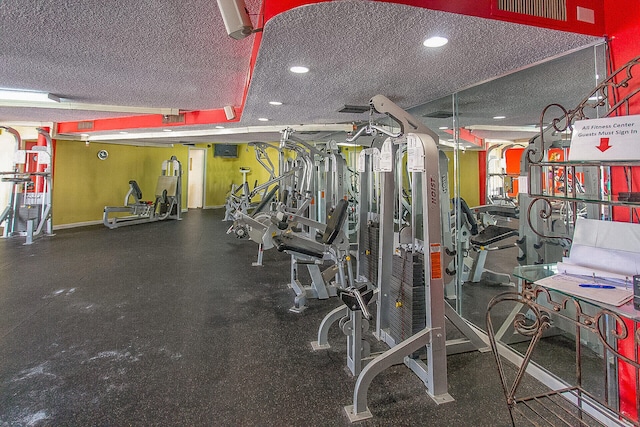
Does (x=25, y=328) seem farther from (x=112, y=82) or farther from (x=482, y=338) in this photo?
(x=482, y=338)

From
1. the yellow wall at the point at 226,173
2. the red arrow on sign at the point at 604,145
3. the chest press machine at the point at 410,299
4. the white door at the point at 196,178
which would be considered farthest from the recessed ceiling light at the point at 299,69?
the white door at the point at 196,178

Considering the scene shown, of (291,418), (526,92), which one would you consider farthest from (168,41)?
(526,92)

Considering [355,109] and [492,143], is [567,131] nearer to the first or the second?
[492,143]

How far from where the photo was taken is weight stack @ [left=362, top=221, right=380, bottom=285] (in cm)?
280

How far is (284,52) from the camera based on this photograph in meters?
2.00

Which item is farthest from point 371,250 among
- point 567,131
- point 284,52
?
point 284,52

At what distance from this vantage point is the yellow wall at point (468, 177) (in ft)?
9.90

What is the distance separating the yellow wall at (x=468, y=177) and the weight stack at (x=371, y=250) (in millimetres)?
859

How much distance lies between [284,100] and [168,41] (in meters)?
1.25

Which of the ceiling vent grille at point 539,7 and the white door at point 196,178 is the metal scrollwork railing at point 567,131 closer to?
the ceiling vent grille at point 539,7

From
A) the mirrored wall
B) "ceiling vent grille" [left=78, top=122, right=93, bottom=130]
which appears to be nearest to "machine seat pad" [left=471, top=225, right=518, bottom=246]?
the mirrored wall

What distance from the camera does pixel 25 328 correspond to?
2.54 m

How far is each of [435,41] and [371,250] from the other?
5.54ft

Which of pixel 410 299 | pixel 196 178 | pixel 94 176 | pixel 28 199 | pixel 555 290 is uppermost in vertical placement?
pixel 196 178
